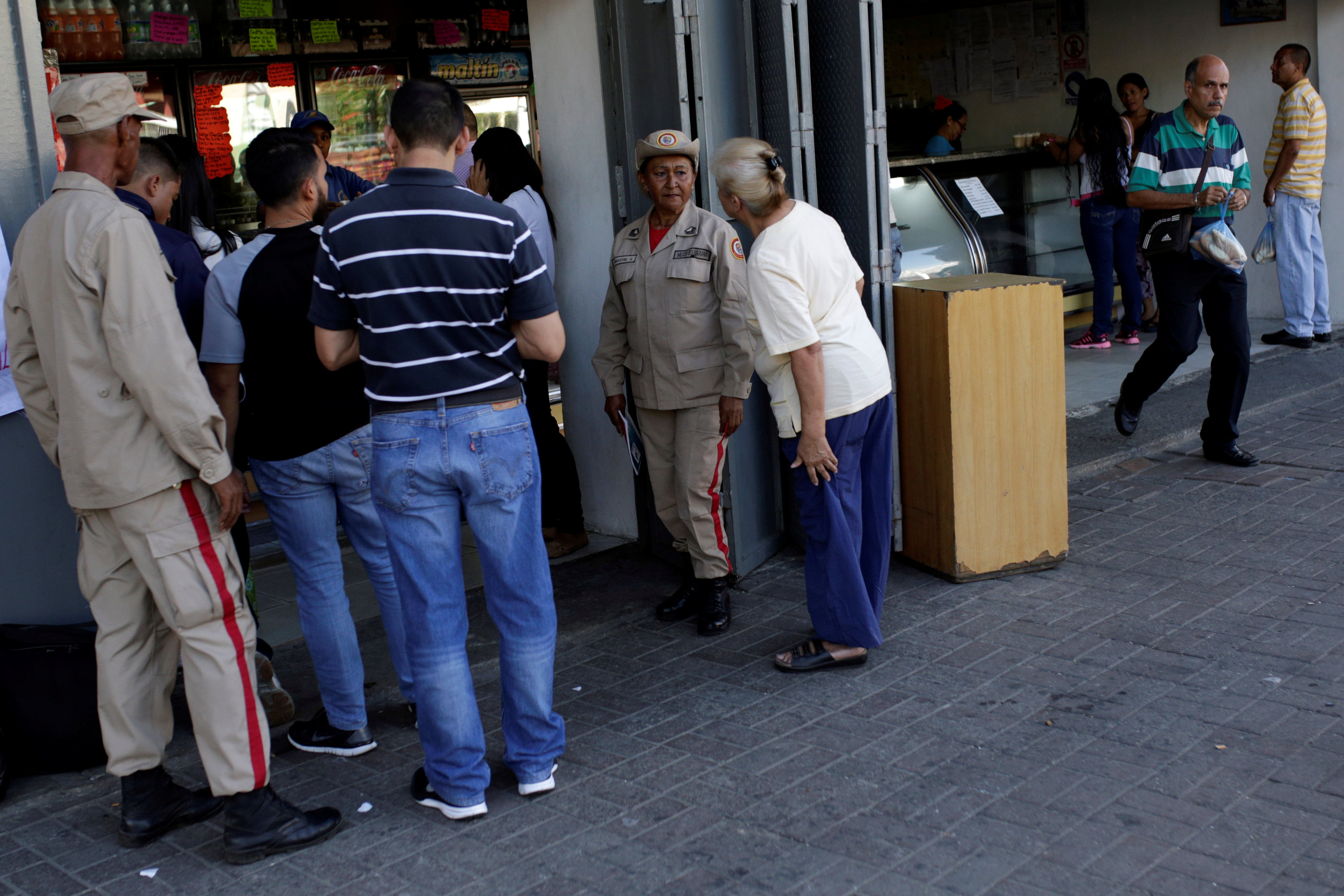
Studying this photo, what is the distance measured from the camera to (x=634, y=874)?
2.99 meters

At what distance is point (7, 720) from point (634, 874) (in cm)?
196

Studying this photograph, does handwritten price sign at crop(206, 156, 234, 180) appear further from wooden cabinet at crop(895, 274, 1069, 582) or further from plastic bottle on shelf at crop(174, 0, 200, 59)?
wooden cabinet at crop(895, 274, 1069, 582)

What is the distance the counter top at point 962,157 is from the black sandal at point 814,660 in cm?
486

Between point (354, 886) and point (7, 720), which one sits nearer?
point (354, 886)

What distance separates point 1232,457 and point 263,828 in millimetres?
5125

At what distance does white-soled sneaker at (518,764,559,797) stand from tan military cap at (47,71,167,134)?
6.77 feet

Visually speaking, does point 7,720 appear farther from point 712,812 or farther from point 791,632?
point 791,632

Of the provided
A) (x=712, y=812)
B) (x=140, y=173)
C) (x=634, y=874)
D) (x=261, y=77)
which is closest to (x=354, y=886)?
(x=634, y=874)

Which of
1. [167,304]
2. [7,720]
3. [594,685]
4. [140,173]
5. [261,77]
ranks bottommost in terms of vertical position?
[594,685]

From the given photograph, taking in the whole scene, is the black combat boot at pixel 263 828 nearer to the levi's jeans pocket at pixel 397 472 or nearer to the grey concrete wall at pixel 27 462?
the levi's jeans pocket at pixel 397 472

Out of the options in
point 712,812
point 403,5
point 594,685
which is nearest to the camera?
point 712,812

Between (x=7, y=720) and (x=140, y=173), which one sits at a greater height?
(x=140, y=173)

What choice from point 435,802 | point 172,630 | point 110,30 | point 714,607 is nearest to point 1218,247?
point 714,607

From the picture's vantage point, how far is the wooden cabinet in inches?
189
